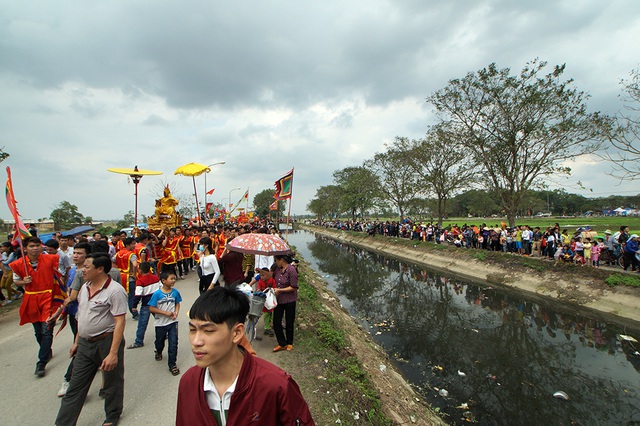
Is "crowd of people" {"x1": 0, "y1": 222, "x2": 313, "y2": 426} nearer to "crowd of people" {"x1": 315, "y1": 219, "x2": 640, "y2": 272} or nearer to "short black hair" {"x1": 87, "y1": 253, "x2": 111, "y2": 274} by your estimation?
"short black hair" {"x1": 87, "y1": 253, "x2": 111, "y2": 274}

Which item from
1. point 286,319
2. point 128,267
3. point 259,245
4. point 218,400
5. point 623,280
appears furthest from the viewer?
point 623,280

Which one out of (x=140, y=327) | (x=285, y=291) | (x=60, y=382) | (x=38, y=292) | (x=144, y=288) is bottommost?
(x=60, y=382)

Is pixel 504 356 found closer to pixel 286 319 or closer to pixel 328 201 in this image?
pixel 286 319

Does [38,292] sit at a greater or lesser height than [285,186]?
lesser

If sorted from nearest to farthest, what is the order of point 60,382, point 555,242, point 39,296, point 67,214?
point 60,382
point 39,296
point 555,242
point 67,214

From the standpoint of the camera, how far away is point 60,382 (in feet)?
14.1

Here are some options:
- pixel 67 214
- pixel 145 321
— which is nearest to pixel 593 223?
pixel 145 321

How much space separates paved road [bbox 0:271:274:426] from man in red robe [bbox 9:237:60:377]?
335 millimetres

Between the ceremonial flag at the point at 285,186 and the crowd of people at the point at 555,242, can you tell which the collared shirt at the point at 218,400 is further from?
the crowd of people at the point at 555,242

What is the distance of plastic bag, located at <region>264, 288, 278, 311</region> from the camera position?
522 cm

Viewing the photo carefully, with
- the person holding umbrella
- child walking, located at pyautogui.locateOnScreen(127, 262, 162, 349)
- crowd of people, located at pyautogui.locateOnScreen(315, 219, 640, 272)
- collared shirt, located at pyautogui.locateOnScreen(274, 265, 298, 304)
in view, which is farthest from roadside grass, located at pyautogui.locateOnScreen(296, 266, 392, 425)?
crowd of people, located at pyautogui.locateOnScreen(315, 219, 640, 272)

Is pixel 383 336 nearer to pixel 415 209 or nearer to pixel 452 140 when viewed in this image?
pixel 452 140

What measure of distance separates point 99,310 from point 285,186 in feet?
23.7

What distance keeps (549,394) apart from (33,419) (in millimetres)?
8977
